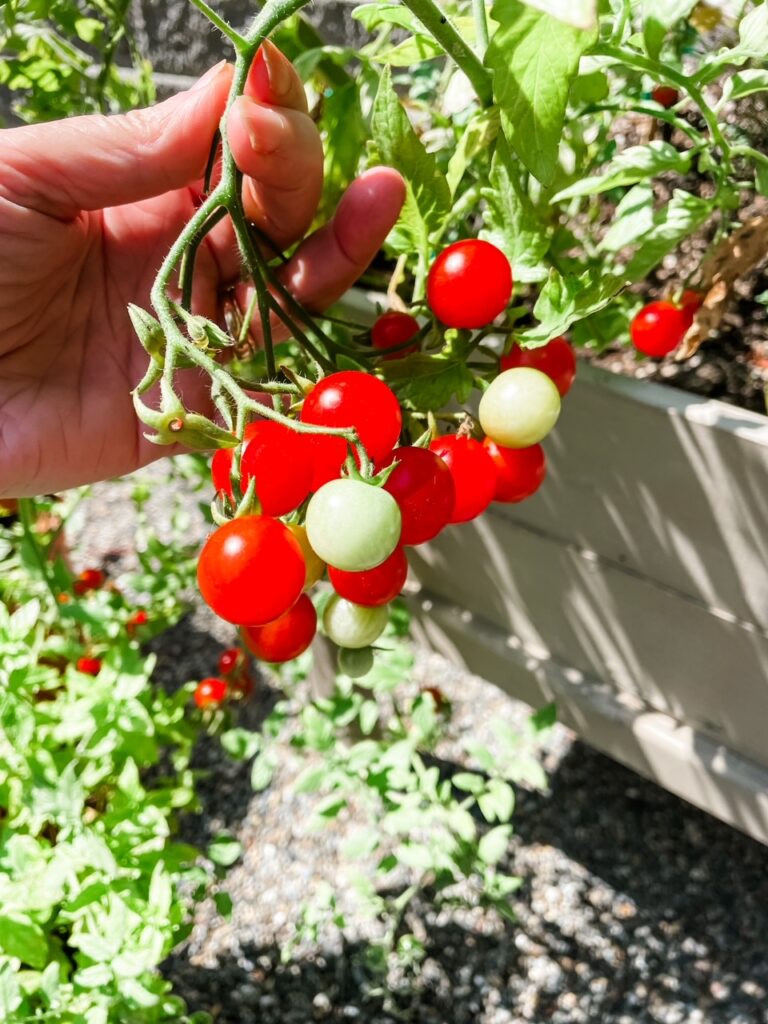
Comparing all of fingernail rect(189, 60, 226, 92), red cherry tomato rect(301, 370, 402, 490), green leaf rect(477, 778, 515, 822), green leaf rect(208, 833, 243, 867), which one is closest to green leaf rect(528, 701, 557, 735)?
green leaf rect(477, 778, 515, 822)

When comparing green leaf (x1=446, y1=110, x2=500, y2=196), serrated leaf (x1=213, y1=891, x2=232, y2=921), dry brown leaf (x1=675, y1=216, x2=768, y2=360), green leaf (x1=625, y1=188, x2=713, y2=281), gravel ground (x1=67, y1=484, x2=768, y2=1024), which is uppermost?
green leaf (x1=446, y1=110, x2=500, y2=196)

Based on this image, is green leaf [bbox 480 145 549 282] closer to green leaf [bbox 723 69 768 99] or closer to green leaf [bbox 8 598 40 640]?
green leaf [bbox 723 69 768 99]

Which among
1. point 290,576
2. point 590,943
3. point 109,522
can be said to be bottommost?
point 590,943

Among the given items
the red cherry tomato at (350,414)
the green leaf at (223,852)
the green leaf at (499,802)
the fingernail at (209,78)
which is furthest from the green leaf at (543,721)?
the fingernail at (209,78)

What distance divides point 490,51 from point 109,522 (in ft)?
5.18

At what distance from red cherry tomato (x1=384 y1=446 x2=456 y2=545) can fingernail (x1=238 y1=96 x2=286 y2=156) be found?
0.28 metres

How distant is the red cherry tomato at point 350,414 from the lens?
442mm

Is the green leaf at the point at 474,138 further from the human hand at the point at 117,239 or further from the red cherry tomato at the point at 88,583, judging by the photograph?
the red cherry tomato at the point at 88,583

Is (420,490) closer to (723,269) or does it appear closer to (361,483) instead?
(361,483)

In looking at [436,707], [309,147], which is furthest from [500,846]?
[309,147]

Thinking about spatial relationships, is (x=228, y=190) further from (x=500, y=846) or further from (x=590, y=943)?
(x=590, y=943)

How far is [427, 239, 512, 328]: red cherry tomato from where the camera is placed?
535 mm

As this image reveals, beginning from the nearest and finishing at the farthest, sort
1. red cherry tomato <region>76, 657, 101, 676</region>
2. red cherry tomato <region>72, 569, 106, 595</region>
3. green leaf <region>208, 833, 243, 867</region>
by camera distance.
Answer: green leaf <region>208, 833, 243, 867</region> < red cherry tomato <region>76, 657, 101, 676</region> < red cherry tomato <region>72, 569, 106, 595</region>

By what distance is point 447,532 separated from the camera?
3.64 feet
